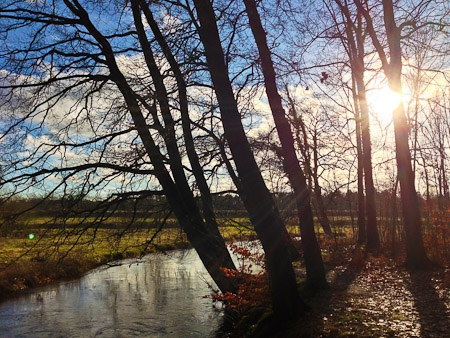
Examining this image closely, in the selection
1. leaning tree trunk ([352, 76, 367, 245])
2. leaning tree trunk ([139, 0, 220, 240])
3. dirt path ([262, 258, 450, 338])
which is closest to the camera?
dirt path ([262, 258, 450, 338])

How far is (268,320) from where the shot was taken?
711cm

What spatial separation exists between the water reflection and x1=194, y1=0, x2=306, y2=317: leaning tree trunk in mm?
3135

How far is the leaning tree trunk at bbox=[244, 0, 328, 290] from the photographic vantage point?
862 centimetres

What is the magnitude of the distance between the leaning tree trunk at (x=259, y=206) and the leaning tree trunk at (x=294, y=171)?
74.2 inches

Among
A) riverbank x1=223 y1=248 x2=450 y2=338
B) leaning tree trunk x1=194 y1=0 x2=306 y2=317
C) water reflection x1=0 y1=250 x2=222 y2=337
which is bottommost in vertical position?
water reflection x1=0 y1=250 x2=222 y2=337

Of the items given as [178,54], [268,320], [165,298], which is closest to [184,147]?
[178,54]

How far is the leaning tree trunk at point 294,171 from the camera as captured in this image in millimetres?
8617

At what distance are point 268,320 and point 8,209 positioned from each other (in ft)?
19.5

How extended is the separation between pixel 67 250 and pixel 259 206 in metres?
5.63

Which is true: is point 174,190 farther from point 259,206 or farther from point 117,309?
point 117,309

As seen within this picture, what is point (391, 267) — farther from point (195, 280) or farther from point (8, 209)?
point (8, 209)

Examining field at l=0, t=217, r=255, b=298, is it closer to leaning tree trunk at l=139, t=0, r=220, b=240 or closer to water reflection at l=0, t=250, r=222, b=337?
leaning tree trunk at l=139, t=0, r=220, b=240

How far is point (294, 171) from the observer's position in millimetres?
8844

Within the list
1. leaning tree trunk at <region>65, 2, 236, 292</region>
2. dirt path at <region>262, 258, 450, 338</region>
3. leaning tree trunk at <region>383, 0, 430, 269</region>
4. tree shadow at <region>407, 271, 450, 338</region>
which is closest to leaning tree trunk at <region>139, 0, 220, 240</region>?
leaning tree trunk at <region>65, 2, 236, 292</region>
